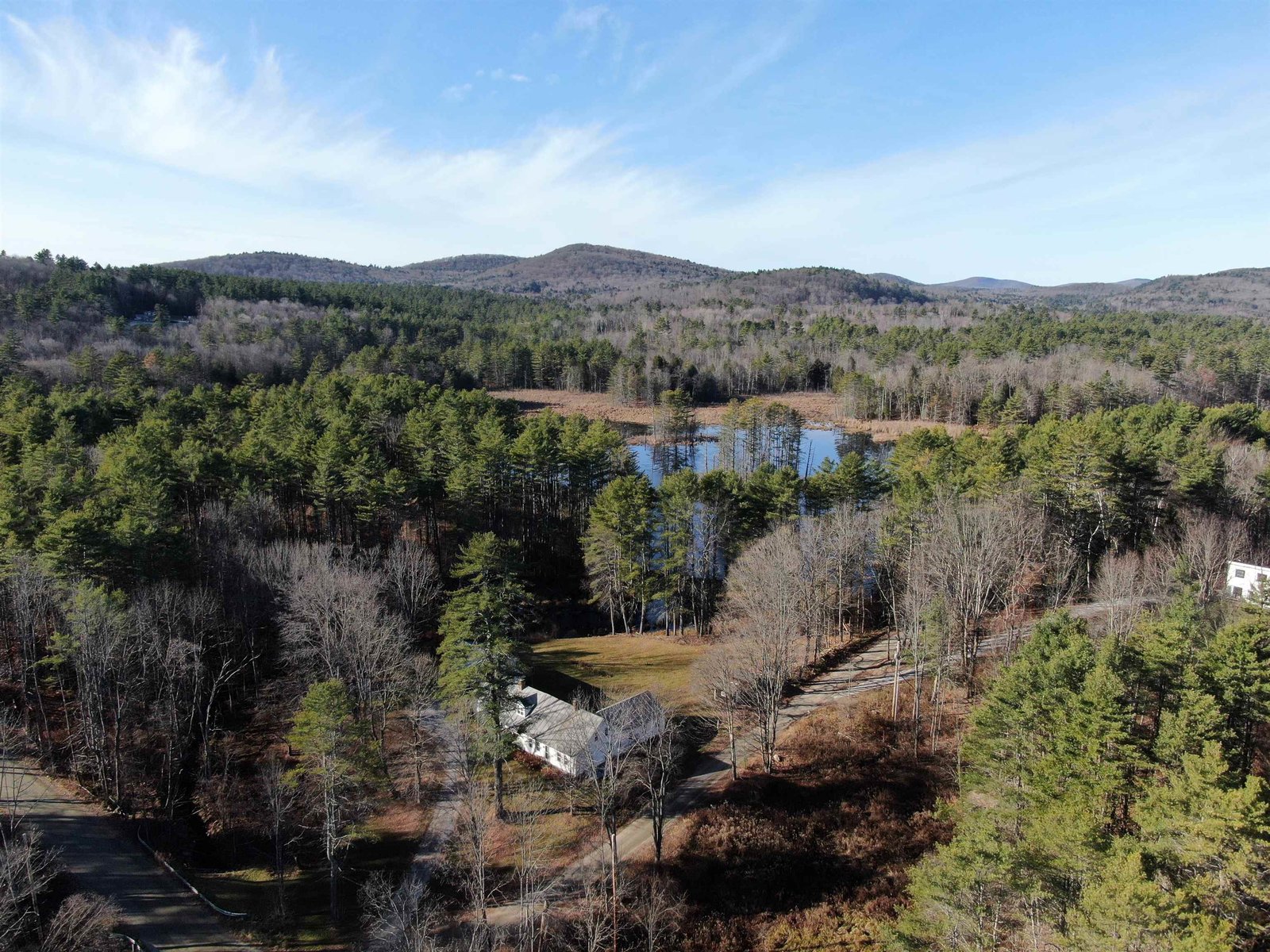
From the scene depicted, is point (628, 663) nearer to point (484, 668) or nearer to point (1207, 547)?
point (484, 668)

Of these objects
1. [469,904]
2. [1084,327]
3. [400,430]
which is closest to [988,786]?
[469,904]

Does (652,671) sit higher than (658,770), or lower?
higher

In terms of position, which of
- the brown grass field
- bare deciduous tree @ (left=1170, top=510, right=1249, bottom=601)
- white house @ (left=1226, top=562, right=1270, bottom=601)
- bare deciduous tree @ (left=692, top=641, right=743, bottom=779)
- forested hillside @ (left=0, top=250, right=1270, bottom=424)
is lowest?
bare deciduous tree @ (left=692, top=641, right=743, bottom=779)

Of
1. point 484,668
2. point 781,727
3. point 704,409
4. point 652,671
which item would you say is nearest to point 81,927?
point 484,668

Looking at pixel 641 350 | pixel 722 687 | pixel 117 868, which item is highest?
pixel 641 350

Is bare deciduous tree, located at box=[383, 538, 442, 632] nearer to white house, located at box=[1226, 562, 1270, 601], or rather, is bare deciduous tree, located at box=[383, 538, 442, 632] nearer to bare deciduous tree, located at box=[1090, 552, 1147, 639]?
bare deciduous tree, located at box=[1090, 552, 1147, 639]

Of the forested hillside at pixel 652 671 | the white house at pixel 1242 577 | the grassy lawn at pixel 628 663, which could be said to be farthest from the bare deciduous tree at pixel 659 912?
the white house at pixel 1242 577

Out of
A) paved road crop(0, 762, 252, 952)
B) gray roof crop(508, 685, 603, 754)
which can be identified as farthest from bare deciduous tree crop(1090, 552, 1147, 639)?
paved road crop(0, 762, 252, 952)
